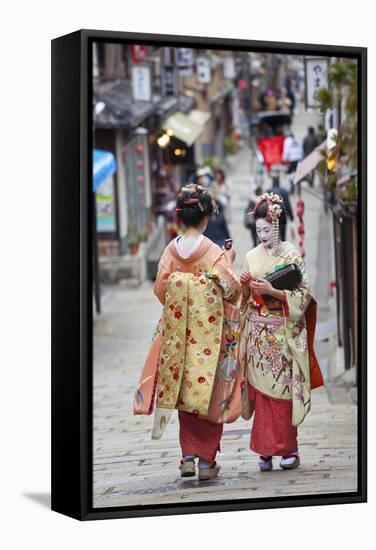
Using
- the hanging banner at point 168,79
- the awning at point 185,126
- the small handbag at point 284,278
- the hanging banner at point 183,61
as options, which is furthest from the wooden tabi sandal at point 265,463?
the hanging banner at point 183,61

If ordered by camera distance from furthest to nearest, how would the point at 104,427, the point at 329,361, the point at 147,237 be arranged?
the point at 147,237, the point at 329,361, the point at 104,427

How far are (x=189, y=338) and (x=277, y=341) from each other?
72cm

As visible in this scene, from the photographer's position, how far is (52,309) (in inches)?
407

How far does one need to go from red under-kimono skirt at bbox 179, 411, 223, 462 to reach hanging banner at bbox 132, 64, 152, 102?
55.7 ft

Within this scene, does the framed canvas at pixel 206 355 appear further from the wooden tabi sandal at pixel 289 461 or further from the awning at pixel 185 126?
the awning at pixel 185 126

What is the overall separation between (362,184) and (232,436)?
2.41 metres

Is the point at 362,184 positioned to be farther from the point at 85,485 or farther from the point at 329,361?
the point at 329,361

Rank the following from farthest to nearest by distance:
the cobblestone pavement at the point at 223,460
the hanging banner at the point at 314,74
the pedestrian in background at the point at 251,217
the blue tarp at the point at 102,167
Answer: the blue tarp at the point at 102,167 < the hanging banner at the point at 314,74 < the pedestrian in background at the point at 251,217 < the cobblestone pavement at the point at 223,460

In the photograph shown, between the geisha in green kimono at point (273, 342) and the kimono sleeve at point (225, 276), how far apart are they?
0.73ft

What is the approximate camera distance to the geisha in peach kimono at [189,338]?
34.6 ft

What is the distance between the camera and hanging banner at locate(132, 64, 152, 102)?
2725 cm

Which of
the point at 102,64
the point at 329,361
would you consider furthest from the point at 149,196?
the point at 329,361

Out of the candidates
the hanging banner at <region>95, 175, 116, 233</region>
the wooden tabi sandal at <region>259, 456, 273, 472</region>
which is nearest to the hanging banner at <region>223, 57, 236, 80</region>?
the hanging banner at <region>95, 175, 116, 233</region>

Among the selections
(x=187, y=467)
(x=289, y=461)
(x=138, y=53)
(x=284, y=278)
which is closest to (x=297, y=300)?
(x=284, y=278)
